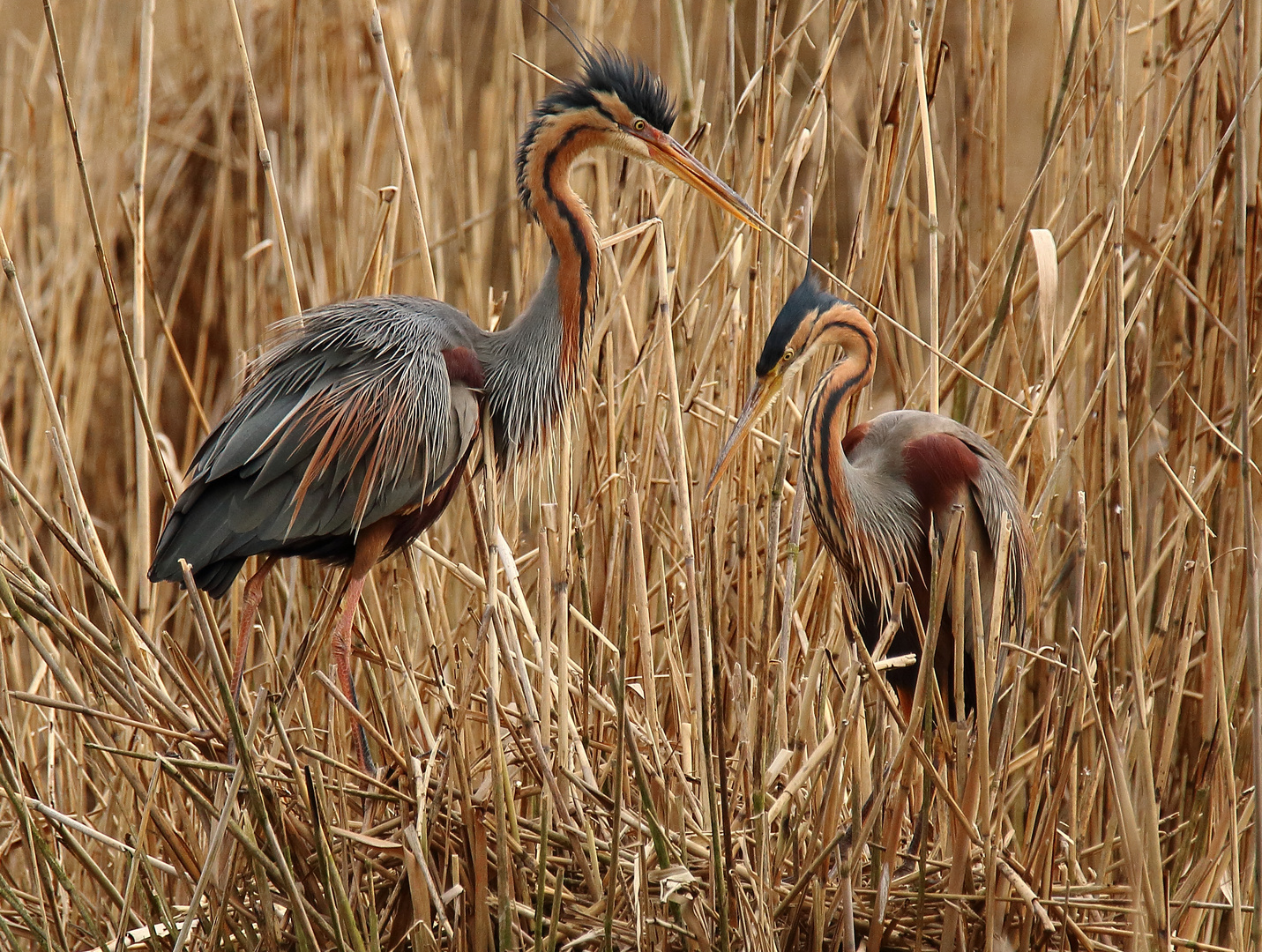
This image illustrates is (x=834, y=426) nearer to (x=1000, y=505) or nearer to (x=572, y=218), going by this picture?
(x=1000, y=505)

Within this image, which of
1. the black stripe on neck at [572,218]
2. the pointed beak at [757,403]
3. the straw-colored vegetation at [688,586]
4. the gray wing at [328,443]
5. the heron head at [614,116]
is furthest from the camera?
the black stripe on neck at [572,218]

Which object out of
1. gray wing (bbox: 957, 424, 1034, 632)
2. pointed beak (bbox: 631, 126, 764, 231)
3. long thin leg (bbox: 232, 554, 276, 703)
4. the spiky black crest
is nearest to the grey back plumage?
gray wing (bbox: 957, 424, 1034, 632)

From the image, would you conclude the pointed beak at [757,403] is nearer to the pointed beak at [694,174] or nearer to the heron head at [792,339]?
the heron head at [792,339]

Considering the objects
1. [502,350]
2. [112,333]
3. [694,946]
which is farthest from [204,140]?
[694,946]

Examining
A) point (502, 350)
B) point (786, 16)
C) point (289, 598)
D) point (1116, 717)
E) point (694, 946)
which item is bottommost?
point (694, 946)

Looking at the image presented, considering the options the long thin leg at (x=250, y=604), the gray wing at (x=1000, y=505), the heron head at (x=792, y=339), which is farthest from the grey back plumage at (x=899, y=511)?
the long thin leg at (x=250, y=604)

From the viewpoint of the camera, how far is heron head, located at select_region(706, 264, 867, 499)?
7.33ft

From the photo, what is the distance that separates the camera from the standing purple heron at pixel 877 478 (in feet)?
7.47

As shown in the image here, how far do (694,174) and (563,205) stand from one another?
32cm

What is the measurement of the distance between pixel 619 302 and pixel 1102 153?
3.23ft

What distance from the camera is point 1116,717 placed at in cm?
180

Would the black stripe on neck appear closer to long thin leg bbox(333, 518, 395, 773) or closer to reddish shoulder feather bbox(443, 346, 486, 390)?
reddish shoulder feather bbox(443, 346, 486, 390)

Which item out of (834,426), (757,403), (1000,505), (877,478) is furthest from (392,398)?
(1000,505)

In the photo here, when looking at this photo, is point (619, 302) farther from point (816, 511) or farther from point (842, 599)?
point (842, 599)
